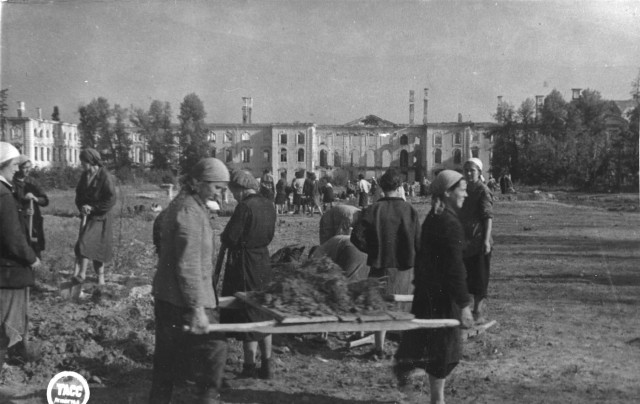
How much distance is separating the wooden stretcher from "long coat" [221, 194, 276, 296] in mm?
960

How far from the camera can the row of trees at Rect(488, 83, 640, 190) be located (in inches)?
1478

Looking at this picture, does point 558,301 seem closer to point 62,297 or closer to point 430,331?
point 430,331

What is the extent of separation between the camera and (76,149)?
12953 mm

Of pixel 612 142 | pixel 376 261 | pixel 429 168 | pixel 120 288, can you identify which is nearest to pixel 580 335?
pixel 376 261

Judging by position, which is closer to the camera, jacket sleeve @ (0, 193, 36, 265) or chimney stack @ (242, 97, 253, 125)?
jacket sleeve @ (0, 193, 36, 265)

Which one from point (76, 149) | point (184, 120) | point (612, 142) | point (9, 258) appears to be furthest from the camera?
point (612, 142)

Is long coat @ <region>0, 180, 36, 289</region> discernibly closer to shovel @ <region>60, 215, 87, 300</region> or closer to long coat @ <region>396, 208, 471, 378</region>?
long coat @ <region>396, 208, 471, 378</region>

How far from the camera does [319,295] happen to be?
5188 millimetres

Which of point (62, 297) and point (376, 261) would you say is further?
point (62, 297)

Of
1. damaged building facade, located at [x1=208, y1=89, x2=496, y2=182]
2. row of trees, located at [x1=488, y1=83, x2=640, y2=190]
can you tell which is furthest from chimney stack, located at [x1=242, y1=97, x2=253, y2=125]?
row of trees, located at [x1=488, y1=83, x2=640, y2=190]

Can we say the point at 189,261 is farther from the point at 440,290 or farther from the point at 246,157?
the point at 246,157

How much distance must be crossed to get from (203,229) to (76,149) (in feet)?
30.7

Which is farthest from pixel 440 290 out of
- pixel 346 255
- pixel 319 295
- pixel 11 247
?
pixel 11 247

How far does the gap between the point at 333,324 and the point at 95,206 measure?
4.41m
